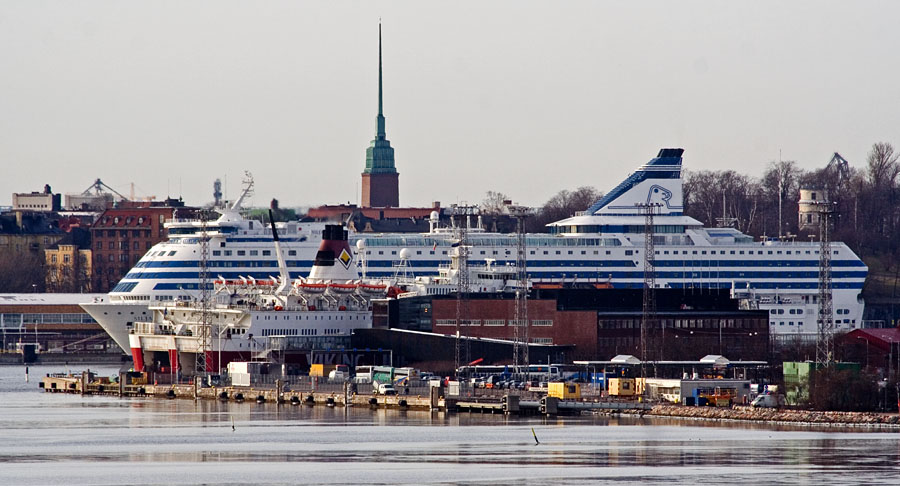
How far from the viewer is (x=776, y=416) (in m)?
70.5

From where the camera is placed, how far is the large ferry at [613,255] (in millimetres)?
121062

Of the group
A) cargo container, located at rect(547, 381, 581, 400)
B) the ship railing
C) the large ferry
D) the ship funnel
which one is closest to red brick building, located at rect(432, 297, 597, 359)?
the ship funnel

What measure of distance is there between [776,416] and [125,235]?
337ft

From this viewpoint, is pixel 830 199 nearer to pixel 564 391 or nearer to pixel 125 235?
pixel 125 235

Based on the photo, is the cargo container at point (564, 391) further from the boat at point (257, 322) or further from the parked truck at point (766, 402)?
the boat at point (257, 322)

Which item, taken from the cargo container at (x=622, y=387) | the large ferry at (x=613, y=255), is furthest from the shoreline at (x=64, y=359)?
the cargo container at (x=622, y=387)

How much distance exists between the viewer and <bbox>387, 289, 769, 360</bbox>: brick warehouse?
98.0m

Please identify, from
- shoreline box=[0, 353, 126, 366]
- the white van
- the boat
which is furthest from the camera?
shoreline box=[0, 353, 126, 366]

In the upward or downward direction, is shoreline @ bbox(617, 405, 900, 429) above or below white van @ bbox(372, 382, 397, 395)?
below

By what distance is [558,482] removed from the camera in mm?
52781

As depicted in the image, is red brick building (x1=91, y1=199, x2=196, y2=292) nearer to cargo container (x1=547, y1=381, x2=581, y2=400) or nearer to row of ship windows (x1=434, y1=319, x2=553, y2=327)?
row of ship windows (x1=434, y1=319, x2=553, y2=327)

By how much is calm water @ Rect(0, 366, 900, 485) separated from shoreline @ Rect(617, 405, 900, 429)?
132cm

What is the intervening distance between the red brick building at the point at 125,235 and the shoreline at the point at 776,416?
310ft

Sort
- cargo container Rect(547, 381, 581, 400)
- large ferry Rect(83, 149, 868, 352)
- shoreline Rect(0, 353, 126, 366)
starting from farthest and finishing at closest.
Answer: shoreline Rect(0, 353, 126, 366) → large ferry Rect(83, 149, 868, 352) → cargo container Rect(547, 381, 581, 400)
